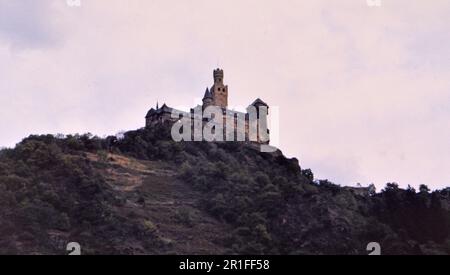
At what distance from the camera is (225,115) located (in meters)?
93.8

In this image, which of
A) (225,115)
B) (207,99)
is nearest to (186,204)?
(225,115)

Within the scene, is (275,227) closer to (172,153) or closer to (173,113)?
(172,153)

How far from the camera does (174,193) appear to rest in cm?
7662

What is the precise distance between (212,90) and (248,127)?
24.6 feet

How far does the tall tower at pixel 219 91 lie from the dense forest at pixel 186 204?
407 inches

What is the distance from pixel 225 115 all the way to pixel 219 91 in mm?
6840

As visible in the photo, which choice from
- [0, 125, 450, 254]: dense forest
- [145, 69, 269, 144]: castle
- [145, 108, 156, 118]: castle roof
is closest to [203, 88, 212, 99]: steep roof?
[145, 69, 269, 144]: castle

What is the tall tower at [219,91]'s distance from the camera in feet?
322

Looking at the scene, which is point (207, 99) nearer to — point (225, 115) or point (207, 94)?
point (207, 94)

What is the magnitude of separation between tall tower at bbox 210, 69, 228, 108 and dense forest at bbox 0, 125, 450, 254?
10.3 meters

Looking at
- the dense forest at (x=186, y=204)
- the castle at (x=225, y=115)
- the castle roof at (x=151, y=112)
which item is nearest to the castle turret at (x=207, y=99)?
the castle at (x=225, y=115)

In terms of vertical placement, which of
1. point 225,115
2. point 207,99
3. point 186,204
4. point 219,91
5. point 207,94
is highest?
point 219,91

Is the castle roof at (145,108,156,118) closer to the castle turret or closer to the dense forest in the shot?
the dense forest
